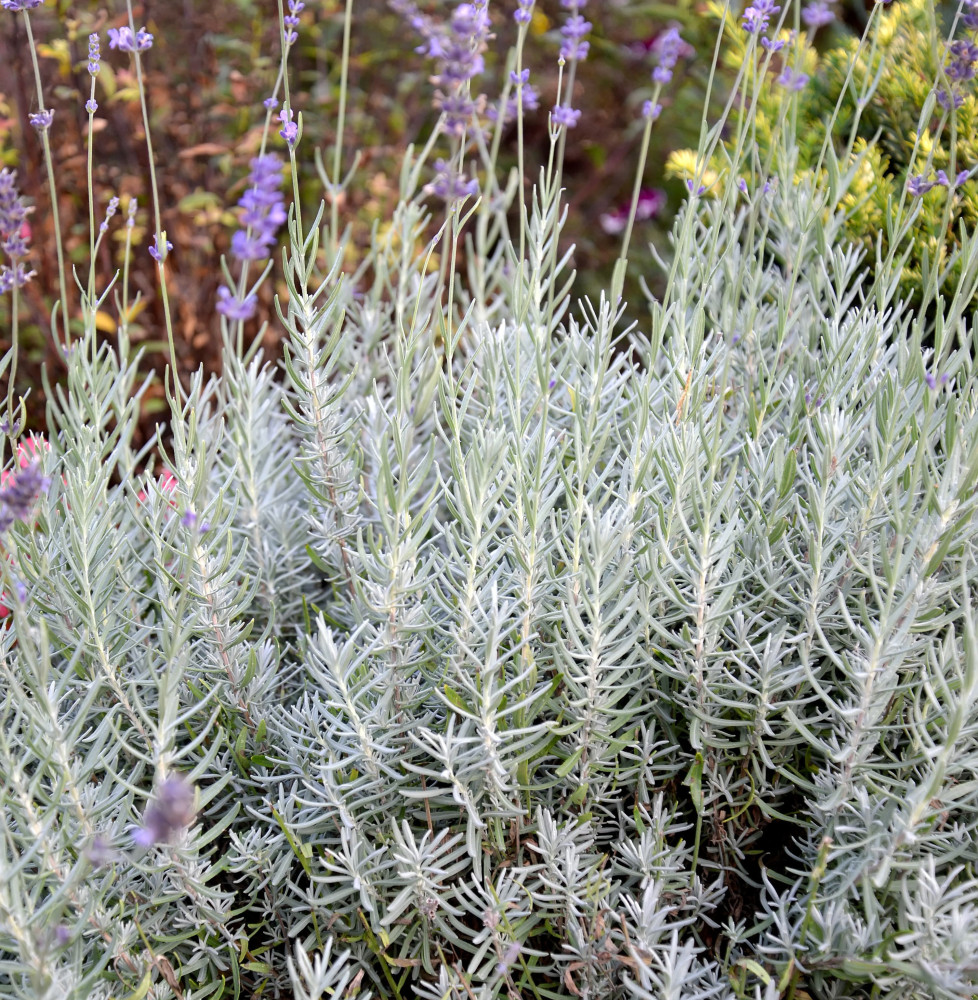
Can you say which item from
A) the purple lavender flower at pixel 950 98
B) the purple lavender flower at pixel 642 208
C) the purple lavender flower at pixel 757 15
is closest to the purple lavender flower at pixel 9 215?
the purple lavender flower at pixel 757 15

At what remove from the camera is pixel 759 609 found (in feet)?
5.31

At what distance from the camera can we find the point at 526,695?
1.41 m

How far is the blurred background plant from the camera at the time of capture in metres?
2.82

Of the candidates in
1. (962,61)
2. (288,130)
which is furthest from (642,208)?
(288,130)

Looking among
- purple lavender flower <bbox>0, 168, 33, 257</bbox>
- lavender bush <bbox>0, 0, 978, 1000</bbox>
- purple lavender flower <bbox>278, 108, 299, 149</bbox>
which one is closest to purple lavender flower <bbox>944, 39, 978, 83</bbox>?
lavender bush <bbox>0, 0, 978, 1000</bbox>

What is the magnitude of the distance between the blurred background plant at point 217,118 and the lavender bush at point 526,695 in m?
1.01

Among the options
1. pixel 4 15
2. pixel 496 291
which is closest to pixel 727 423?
pixel 496 291

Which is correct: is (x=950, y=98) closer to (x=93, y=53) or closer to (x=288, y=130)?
(x=288, y=130)

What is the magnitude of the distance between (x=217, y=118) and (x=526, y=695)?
280 centimetres

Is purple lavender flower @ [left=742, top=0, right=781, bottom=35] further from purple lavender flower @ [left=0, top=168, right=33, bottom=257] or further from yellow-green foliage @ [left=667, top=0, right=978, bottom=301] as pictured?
purple lavender flower @ [left=0, top=168, right=33, bottom=257]

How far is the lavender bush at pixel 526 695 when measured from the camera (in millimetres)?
1253

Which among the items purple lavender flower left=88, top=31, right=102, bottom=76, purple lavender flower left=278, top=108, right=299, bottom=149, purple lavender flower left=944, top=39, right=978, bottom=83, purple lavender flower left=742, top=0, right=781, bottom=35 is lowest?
purple lavender flower left=278, top=108, right=299, bottom=149

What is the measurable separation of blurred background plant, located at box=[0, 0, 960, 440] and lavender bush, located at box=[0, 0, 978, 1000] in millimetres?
1008

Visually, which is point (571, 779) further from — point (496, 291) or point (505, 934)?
point (496, 291)
